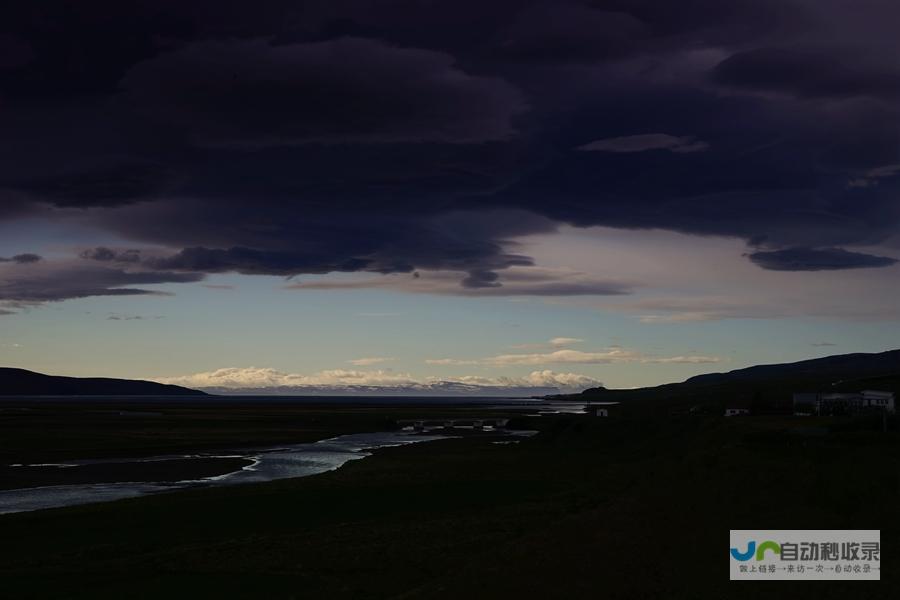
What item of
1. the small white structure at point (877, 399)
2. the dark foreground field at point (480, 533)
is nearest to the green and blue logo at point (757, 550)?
the dark foreground field at point (480, 533)

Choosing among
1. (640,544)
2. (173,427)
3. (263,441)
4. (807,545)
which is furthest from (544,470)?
(173,427)

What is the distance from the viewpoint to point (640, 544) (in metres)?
33.8

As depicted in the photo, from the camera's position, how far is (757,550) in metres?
29.4

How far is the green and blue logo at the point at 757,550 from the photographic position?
2927 centimetres

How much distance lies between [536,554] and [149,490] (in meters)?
41.2

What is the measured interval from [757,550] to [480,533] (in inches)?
657

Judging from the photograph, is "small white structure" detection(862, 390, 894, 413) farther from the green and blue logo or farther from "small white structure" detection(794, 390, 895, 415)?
the green and blue logo

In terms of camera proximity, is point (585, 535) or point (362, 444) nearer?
point (585, 535)

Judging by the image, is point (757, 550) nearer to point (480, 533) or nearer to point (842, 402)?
point (480, 533)

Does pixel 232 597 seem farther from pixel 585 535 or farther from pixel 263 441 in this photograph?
pixel 263 441
